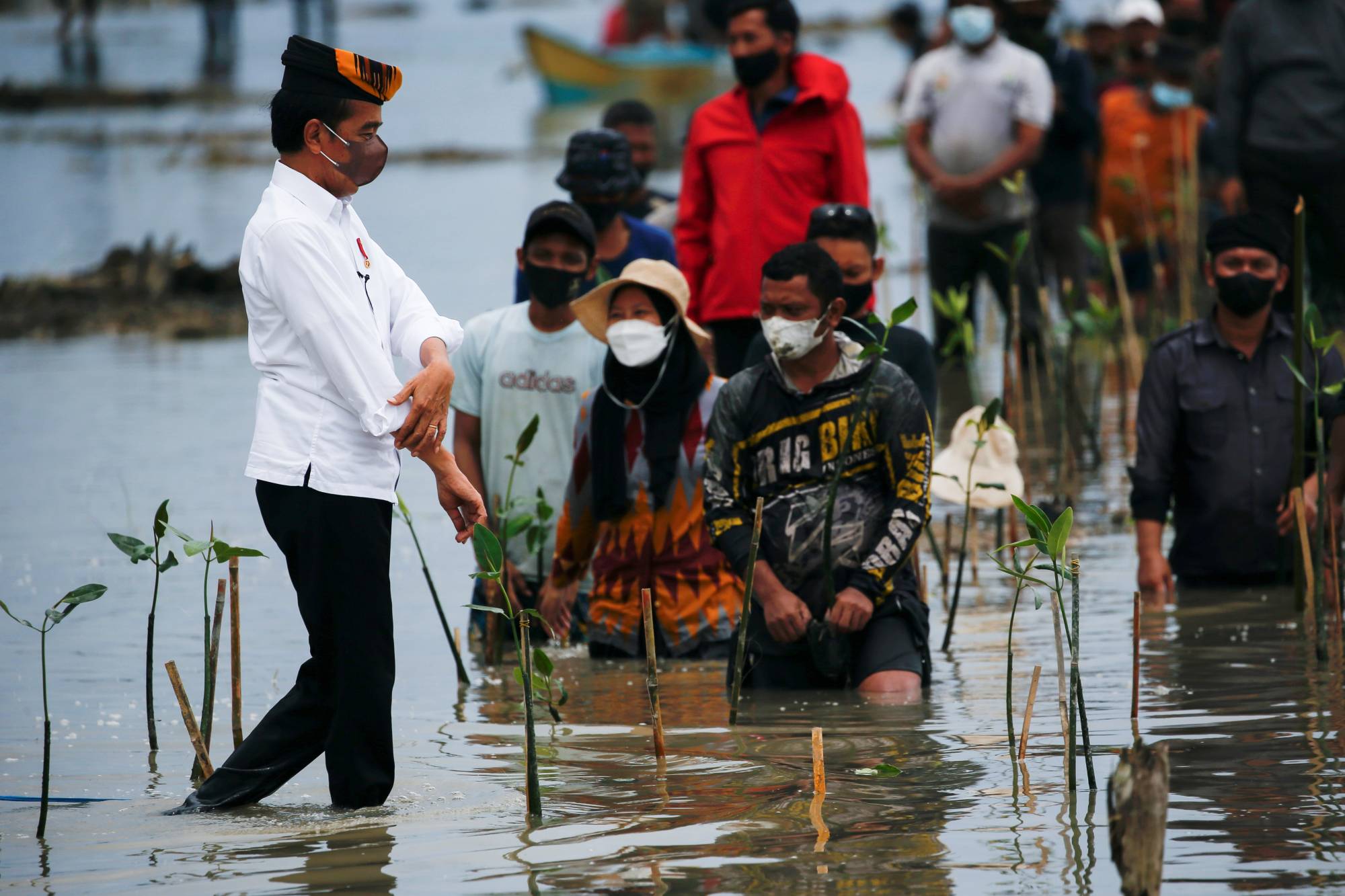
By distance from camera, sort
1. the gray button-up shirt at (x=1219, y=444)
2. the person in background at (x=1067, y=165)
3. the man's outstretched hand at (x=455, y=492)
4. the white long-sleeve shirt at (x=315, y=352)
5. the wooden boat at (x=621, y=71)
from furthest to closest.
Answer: the wooden boat at (x=621, y=71), the person in background at (x=1067, y=165), the gray button-up shirt at (x=1219, y=444), the man's outstretched hand at (x=455, y=492), the white long-sleeve shirt at (x=315, y=352)

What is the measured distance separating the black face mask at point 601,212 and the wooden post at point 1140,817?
4459mm

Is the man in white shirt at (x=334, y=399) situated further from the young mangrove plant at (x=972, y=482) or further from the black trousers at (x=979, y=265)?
the black trousers at (x=979, y=265)

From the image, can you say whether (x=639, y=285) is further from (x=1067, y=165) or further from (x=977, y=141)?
(x=1067, y=165)

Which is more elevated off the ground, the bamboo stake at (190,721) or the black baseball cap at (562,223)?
the black baseball cap at (562,223)

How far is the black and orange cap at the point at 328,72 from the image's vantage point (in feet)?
14.8

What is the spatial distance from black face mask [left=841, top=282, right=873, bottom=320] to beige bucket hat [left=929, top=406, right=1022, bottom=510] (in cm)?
50

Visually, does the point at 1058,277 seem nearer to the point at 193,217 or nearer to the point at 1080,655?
the point at 1080,655

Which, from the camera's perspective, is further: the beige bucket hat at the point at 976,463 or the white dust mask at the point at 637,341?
the beige bucket hat at the point at 976,463

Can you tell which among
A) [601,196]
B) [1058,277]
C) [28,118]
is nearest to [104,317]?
[1058,277]

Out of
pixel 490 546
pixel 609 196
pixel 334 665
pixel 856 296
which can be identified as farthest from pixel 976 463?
pixel 334 665

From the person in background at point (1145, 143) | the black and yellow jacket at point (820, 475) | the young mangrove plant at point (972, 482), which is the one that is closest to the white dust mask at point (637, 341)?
the black and yellow jacket at point (820, 475)

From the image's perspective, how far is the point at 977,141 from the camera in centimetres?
1067

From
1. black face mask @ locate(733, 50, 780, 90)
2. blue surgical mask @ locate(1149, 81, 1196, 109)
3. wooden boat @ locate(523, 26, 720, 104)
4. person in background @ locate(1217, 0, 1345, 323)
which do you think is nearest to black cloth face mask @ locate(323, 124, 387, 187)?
black face mask @ locate(733, 50, 780, 90)

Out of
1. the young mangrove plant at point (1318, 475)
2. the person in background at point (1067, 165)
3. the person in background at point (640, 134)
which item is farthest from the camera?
the person in background at point (1067, 165)
